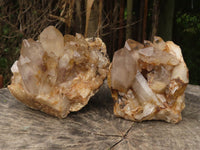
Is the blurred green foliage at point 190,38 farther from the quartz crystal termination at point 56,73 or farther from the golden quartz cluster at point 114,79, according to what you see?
the quartz crystal termination at point 56,73

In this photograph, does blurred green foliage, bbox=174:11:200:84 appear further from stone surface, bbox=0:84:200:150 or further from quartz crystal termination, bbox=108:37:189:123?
quartz crystal termination, bbox=108:37:189:123

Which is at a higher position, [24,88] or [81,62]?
[81,62]

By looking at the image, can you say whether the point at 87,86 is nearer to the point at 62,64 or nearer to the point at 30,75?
the point at 62,64

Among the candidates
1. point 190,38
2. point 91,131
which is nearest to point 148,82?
point 91,131

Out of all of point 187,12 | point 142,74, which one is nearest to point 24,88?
point 142,74

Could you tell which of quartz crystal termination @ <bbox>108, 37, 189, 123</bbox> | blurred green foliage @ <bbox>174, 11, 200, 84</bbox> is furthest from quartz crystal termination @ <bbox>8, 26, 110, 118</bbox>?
blurred green foliage @ <bbox>174, 11, 200, 84</bbox>
